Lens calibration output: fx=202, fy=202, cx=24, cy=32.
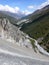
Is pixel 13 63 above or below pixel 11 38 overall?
below

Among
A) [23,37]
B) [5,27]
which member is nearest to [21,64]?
[5,27]

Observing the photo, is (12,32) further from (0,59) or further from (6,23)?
(0,59)

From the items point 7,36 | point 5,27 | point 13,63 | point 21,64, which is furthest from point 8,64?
point 5,27

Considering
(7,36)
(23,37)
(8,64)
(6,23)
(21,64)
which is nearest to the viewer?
(8,64)

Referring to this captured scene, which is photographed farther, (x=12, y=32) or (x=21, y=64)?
(x=12, y=32)

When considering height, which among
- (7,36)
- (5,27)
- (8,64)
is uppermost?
(5,27)

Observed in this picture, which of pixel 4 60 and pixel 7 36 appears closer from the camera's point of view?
pixel 4 60

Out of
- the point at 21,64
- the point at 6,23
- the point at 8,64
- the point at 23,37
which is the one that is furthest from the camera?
the point at 23,37

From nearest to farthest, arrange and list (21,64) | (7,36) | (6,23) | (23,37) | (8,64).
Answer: (8,64)
(21,64)
(7,36)
(6,23)
(23,37)

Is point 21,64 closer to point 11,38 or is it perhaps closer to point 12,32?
point 11,38
